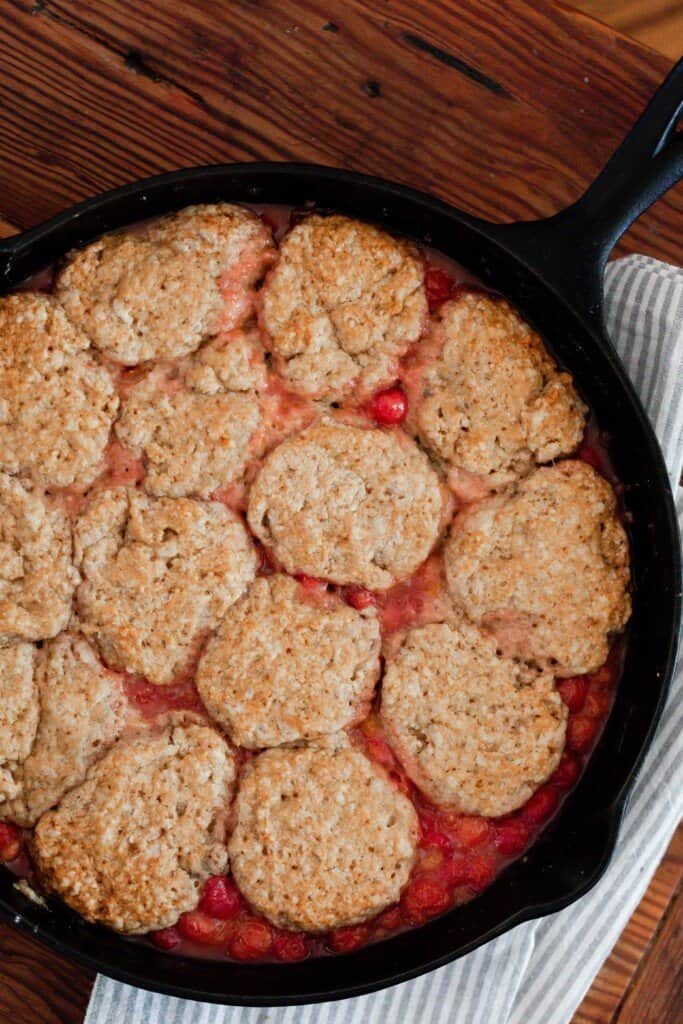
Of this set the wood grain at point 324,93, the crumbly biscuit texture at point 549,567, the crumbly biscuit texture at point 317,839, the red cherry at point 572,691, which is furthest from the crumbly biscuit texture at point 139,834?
the wood grain at point 324,93

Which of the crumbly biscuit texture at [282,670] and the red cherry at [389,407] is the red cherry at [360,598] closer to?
the crumbly biscuit texture at [282,670]

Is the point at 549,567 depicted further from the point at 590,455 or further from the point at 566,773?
the point at 566,773

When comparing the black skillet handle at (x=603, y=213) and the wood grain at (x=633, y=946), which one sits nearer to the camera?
the black skillet handle at (x=603, y=213)

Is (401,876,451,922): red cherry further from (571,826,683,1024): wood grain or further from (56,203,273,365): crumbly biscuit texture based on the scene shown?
(56,203,273,365): crumbly biscuit texture

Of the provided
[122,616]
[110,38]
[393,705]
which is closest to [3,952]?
[122,616]

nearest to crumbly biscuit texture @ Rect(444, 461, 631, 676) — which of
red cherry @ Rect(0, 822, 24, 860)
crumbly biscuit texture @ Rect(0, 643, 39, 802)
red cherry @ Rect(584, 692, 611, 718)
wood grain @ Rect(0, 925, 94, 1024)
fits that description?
red cherry @ Rect(584, 692, 611, 718)

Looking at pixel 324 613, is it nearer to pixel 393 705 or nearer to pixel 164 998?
pixel 393 705
